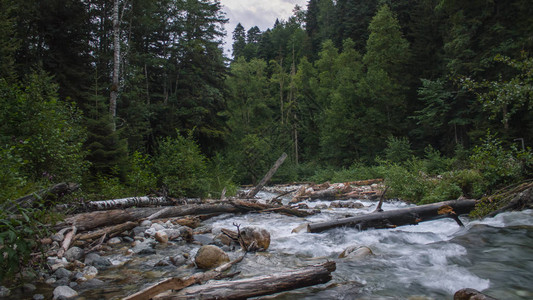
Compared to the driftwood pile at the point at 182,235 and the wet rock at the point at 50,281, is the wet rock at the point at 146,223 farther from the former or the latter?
the wet rock at the point at 50,281

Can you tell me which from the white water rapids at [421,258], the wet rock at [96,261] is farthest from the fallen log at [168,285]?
the wet rock at [96,261]

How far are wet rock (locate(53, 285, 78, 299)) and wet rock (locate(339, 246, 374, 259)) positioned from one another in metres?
3.52

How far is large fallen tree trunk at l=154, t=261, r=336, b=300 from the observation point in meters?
2.30

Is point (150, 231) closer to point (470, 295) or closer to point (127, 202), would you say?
point (127, 202)

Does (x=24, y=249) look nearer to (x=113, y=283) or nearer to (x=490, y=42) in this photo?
(x=113, y=283)

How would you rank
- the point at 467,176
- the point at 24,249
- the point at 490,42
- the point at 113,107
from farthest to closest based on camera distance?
the point at 490,42 → the point at 113,107 → the point at 467,176 → the point at 24,249

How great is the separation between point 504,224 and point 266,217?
5.42m

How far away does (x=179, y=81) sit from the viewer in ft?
60.3

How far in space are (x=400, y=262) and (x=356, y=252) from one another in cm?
63

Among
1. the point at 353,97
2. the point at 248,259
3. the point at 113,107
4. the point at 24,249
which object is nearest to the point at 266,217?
the point at 248,259

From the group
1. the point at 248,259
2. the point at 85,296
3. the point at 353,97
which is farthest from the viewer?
the point at 353,97

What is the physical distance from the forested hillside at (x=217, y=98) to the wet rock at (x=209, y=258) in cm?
272

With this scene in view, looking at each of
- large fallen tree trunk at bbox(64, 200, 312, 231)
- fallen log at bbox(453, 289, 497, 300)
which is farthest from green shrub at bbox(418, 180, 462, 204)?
fallen log at bbox(453, 289, 497, 300)

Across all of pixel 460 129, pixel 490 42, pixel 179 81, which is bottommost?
pixel 460 129
